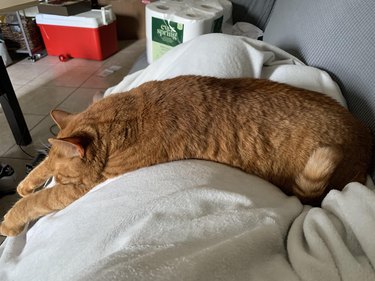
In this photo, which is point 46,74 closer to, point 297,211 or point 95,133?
point 95,133

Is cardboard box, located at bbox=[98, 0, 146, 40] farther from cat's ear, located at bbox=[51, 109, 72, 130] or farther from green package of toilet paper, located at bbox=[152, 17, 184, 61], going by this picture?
cat's ear, located at bbox=[51, 109, 72, 130]

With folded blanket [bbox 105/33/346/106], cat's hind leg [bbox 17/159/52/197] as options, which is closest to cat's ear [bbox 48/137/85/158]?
cat's hind leg [bbox 17/159/52/197]

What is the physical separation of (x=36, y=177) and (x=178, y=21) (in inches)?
41.5

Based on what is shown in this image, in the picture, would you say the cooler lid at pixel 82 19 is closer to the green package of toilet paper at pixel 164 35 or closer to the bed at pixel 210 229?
the green package of toilet paper at pixel 164 35

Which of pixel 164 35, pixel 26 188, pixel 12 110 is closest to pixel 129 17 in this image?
pixel 164 35

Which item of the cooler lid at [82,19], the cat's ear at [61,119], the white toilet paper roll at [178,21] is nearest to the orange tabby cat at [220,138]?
the cat's ear at [61,119]

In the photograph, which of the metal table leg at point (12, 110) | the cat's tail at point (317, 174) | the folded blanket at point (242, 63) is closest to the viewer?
the cat's tail at point (317, 174)

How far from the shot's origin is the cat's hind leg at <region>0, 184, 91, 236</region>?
64 centimetres

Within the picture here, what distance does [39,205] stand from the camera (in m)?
0.65

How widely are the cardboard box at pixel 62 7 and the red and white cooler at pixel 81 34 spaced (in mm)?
31

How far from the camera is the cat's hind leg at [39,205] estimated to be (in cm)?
64

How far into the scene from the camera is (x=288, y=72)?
0.80 meters

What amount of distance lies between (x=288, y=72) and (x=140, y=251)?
25.5 inches

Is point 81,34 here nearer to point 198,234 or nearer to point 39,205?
point 39,205
